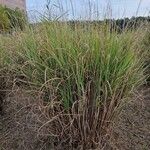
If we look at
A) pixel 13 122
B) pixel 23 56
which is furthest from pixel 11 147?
pixel 23 56

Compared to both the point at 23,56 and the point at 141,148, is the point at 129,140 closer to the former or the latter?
the point at 141,148

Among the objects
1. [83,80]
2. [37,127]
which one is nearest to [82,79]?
[83,80]

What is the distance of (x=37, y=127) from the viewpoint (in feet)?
12.7

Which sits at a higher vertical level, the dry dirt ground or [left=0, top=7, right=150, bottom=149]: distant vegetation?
[left=0, top=7, right=150, bottom=149]: distant vegetation

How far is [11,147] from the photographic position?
393 cm

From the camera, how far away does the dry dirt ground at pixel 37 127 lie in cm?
368

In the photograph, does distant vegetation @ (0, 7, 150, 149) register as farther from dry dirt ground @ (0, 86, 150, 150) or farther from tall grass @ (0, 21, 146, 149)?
dry dirt ground @ (0, 86, 150, 150)

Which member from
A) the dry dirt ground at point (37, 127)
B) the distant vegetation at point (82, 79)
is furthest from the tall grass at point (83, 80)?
the dry dirt ground at point (37, 127)

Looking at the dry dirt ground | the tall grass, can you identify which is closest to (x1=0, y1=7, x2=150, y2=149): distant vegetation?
the tall grass

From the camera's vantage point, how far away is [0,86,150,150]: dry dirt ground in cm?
368

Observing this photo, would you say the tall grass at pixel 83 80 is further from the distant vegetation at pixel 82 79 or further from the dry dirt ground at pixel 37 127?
the dry dirt ground at pixel 37 127

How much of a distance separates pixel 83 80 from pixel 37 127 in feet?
2.73

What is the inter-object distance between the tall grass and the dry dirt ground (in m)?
0.16

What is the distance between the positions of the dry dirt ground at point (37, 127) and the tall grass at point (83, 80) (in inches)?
6.3
